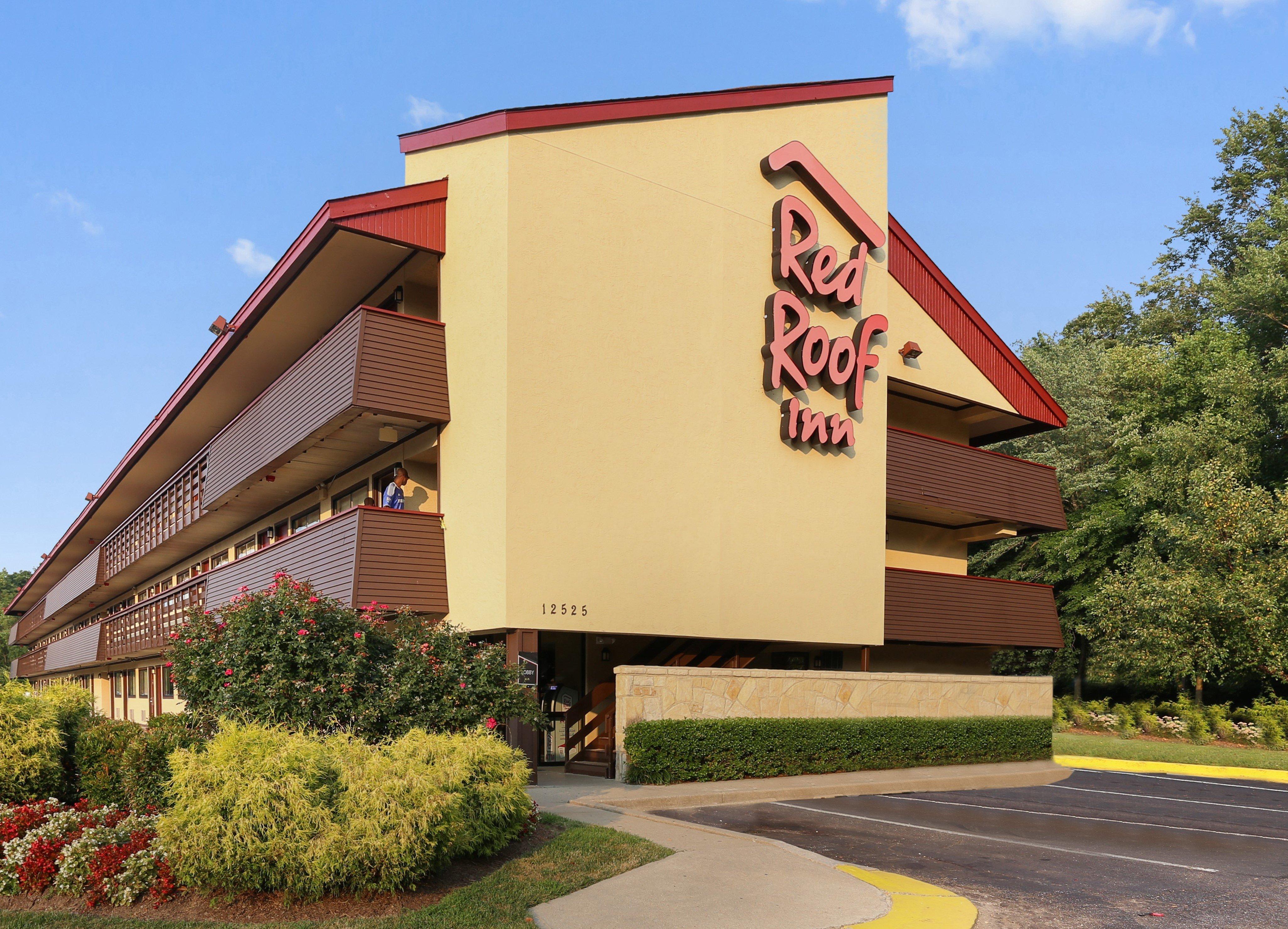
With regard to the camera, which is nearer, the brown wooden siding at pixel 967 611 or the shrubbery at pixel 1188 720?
the brown wooden siding at pixel 967 611

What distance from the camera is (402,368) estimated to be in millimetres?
19391

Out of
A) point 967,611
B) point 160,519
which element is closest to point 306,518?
point 160,519

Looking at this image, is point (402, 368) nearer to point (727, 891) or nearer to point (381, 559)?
point (381, 559)

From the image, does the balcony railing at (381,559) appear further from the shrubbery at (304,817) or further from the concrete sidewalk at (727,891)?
the shrubbery at (304,817)

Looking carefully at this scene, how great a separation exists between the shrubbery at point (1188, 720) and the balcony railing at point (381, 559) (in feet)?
79.1

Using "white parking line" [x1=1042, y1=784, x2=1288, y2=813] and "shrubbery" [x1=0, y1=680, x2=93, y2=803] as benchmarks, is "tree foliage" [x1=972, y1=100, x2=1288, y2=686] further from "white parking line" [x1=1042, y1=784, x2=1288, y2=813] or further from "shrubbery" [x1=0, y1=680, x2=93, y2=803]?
→ "shrubbery" [x1=0, y1=680, x2=93, y2=803]

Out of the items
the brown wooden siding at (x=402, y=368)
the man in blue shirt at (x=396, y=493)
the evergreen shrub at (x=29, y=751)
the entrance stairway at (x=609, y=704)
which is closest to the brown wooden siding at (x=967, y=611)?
the entrance stairway at (x=609, y=704)

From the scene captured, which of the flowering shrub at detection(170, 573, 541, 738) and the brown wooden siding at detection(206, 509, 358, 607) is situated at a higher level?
the brown wooden siding at detection(206, 509, 358, 607)

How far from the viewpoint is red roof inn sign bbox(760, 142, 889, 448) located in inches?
884

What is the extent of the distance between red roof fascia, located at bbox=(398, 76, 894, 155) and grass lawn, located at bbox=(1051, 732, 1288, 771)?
52.7 ft

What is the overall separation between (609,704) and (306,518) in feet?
39.7

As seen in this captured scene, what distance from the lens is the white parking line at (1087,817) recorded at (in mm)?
14898

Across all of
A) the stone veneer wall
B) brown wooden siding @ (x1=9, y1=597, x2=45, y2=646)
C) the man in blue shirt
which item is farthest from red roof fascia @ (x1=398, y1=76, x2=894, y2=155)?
brown wooden siding @ (x1=9, y1=597, x2=45, y2=646)

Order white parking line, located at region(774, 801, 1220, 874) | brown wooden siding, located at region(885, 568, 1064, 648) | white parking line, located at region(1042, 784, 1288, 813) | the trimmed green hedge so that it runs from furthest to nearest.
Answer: brown wooden siding, located at region(885, 568, 1064, 648)
white parking line, located at region(1042, 784, 1288, 813)
the trimmed green hedge
white parking line, located at region(774, 801, 1220, 874)
